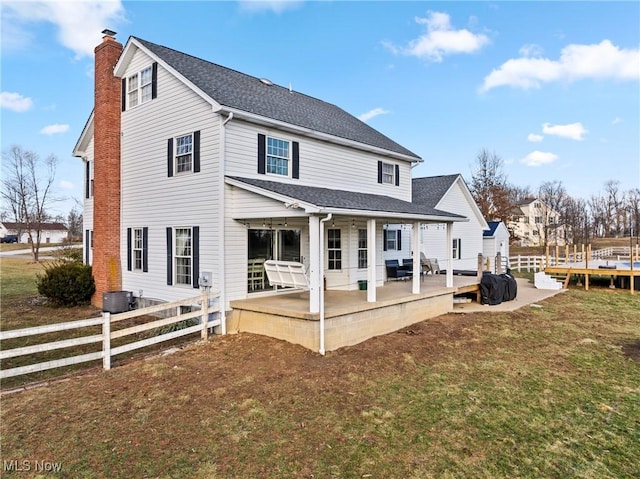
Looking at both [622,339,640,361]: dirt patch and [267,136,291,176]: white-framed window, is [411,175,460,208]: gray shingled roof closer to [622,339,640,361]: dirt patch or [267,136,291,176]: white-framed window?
[267,136,291,176]: white-framed window

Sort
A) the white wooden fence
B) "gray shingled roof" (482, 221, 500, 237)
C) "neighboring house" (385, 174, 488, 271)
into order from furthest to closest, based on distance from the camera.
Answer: "gray shingled roof" (482, 221, 500, 237)
"neighboring house" (385, 174, 488, 271)
the white wooden fence

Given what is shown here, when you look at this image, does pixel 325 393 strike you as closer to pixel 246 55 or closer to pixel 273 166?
pixel 273 166

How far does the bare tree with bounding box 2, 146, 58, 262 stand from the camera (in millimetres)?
34344

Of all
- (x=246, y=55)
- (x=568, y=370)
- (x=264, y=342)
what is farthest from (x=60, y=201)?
(x=568, y=370)

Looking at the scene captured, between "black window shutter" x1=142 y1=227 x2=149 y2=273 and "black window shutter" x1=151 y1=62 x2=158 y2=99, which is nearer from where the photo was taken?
"black window shutter" x1=151 y1=62 x2=158 y2=99

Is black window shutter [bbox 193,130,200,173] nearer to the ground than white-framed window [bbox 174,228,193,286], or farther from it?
farther from it

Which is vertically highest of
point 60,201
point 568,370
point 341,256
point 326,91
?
point 326,91

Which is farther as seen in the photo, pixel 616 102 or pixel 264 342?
pixel 616 102

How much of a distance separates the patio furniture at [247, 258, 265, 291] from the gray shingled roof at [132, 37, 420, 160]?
400cm

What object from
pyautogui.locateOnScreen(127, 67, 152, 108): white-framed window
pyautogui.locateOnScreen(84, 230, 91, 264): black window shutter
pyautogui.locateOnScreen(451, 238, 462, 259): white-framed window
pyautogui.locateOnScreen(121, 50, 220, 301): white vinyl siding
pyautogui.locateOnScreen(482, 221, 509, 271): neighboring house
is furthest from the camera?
pyautogui.locateOnScreen(482, 221, 509, 271): neighboring house

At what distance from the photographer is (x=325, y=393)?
5949 mm

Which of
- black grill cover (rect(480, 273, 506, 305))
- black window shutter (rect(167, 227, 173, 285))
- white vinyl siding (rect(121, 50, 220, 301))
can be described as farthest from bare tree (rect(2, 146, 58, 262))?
black grill cover (rect(480, 273, 506, 305))

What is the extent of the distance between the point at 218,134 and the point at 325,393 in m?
6.82

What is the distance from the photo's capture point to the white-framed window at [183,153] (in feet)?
34.3
